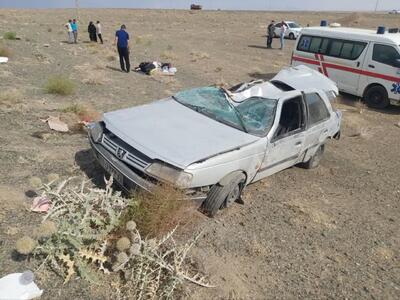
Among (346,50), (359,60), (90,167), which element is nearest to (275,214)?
(90,167)

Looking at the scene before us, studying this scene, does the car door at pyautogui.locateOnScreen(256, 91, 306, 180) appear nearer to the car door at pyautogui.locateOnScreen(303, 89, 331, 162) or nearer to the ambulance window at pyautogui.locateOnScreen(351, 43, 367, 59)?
the car door at pyautogui.locateOnScreen(303, 89, 331, 162)

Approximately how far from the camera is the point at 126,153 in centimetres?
441

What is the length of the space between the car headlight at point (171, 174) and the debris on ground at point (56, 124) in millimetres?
3448

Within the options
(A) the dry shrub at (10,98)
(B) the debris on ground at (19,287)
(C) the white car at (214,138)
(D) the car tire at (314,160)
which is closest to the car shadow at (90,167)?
(C) the white car at (214,138)

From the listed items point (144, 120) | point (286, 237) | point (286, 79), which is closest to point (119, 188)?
point (144, 120)

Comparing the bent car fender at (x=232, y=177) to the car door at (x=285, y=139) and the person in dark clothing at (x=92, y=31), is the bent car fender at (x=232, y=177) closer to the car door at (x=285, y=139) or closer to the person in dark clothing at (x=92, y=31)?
the car door at (x=285, y=139)

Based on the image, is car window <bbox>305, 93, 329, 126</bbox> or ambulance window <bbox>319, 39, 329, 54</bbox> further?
ambulance window <bbox>319, 39, 329, 54</bbox>

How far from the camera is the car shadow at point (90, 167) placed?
5.23 m

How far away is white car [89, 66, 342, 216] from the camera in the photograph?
167 inches

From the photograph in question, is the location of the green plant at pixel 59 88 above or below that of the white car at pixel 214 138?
below

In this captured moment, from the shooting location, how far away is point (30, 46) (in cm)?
1720

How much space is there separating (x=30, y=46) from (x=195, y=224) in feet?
52.2

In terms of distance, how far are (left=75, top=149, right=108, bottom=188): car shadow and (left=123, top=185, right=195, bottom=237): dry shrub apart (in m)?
1.30

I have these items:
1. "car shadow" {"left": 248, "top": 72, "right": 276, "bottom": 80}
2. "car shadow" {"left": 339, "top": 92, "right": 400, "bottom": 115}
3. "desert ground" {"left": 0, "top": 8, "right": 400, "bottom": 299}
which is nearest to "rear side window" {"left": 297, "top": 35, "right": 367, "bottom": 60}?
"car shadow" {"left": 339, "top": 92, "right": 400, "bottom": 115}
